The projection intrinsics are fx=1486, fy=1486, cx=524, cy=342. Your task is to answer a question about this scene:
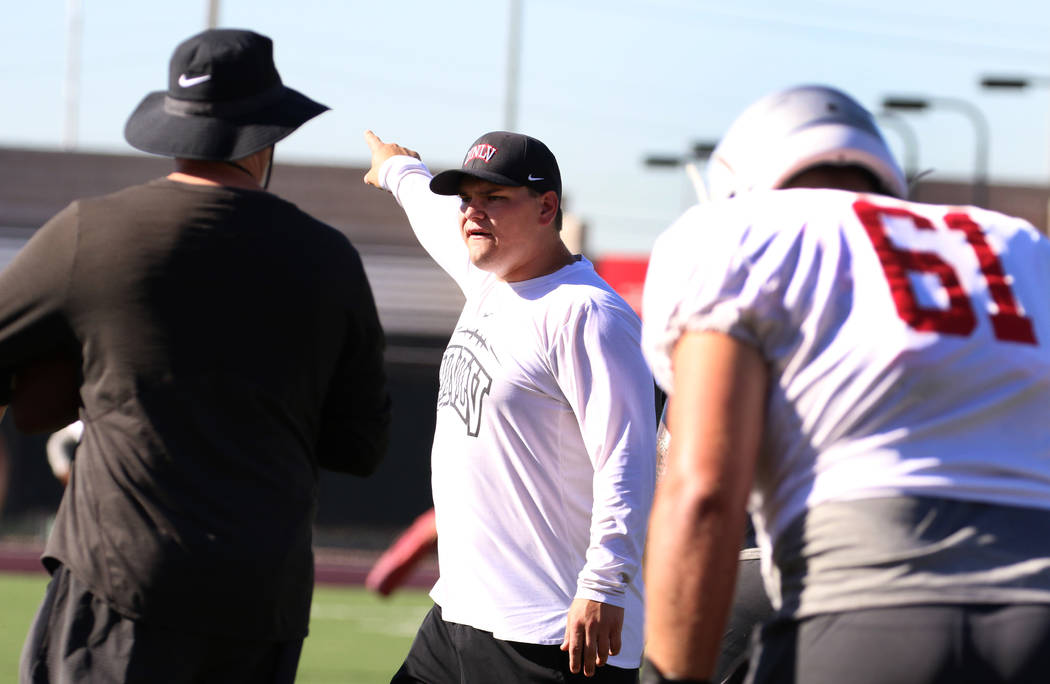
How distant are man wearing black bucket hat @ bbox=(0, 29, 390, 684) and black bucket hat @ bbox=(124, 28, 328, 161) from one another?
4.2 inches

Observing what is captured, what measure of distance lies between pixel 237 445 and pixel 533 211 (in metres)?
1.67

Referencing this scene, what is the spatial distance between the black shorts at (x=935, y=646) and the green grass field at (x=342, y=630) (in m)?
6.63

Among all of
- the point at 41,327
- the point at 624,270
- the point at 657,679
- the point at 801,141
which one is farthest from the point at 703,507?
the point at 624,270

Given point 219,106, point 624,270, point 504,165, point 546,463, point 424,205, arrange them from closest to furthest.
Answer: point 219,106, point 546,463, point 504,165, point 424,205, point 624,270

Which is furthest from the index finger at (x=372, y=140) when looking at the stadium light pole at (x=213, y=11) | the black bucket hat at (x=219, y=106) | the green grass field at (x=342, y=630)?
the stadium light pole at (x=213, y=11)

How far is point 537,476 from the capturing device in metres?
3.87

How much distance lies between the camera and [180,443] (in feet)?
8.76

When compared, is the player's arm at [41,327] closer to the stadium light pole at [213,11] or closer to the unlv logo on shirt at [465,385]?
the unlv logo on shirt at [465,385]

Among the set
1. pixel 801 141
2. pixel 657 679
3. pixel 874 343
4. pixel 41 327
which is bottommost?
pixel 657 679

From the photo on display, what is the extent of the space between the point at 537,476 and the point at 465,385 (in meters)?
0.34

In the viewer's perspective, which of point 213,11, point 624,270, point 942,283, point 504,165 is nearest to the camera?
point 942,283

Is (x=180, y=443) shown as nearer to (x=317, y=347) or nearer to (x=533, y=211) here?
(x=317, y=347)

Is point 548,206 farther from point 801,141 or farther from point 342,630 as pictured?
point 342,630

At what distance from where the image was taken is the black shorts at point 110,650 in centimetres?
265
